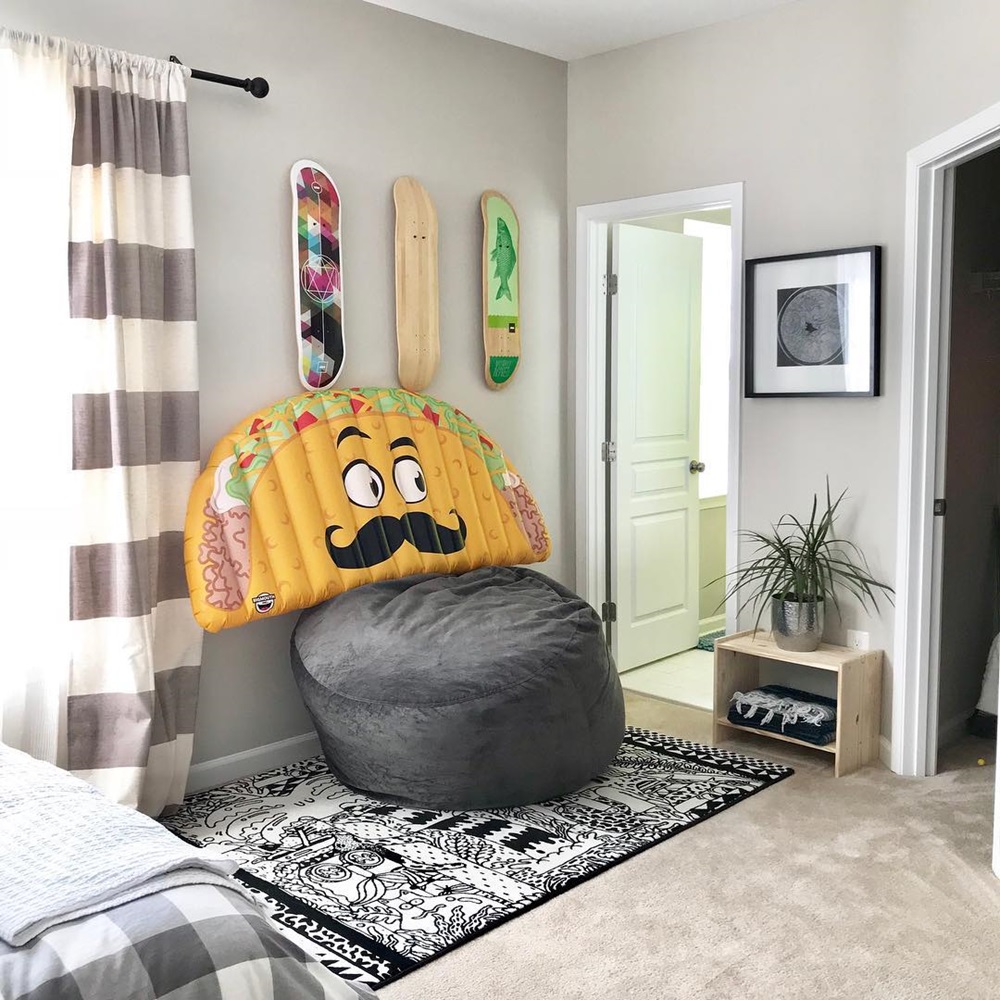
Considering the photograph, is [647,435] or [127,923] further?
[647,435]

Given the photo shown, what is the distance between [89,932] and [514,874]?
5.21ft

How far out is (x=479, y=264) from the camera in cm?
422

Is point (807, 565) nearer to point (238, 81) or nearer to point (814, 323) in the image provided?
point (814, 323)

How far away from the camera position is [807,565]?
3719 mm

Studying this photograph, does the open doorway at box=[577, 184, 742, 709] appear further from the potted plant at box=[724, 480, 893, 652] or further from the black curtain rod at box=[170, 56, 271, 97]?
the black curtain rod at box=[170, 56, 271, 97]

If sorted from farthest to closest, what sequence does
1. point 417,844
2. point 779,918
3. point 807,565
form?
point 807,565 → point 417,844 → point 779,918

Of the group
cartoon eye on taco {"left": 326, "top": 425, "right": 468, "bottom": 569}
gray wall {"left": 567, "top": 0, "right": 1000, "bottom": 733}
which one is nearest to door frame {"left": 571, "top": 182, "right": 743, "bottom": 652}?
gray wall {"left": 567, "top": 0, "right": 1000, "bottom": 733}

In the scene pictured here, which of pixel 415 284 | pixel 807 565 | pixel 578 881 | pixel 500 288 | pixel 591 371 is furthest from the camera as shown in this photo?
pixel 591 371

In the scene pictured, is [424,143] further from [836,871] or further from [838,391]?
[836,871]

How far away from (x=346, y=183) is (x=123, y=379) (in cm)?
115

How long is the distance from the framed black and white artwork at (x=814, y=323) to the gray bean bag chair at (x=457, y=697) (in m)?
1.19

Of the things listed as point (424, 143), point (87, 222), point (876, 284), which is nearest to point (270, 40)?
point (424, 143)

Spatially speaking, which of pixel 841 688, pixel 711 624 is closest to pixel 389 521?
pixel 841 688

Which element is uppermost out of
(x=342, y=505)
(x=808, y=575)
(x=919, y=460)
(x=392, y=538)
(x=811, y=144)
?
(x=811, y=144)
